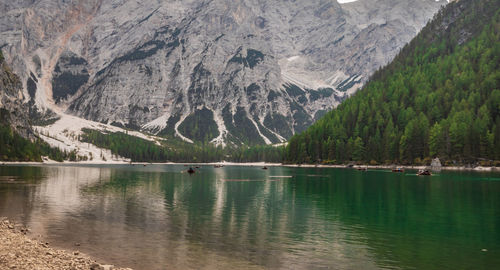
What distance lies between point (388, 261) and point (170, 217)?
101 feet

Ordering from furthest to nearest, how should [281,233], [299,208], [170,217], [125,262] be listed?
1. [299,208]
2. [170,217]
3. [281,233]
4. [125,262]

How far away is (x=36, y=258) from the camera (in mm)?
29172

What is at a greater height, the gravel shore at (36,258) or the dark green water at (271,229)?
the gravel shore at (36,258)

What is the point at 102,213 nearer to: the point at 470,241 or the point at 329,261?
the point at 329,261

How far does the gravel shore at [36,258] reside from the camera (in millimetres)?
27159

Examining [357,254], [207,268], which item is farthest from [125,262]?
[357,254]

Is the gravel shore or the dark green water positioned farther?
the dark green water

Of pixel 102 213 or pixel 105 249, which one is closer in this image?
pixel 105 249

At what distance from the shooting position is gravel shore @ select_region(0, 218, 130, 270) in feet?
89.1

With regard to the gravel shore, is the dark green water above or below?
below

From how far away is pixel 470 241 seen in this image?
40.1 metres

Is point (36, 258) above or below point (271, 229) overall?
above

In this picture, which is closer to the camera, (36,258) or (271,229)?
(36,258)

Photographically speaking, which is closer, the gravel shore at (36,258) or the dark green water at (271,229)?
the gravel shore at (36,258)
